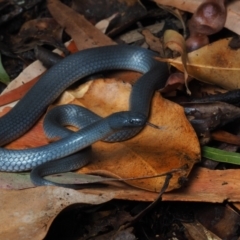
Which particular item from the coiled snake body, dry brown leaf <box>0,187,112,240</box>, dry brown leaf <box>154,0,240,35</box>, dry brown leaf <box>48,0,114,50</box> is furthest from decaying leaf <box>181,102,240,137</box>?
dry brown leaf <box>48,0,114,50</box>

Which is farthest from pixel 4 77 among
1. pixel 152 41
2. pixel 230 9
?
pixel 230 9

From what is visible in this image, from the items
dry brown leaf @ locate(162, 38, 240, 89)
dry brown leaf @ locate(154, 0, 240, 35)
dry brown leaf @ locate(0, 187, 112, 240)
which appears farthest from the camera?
dry brown leaf @ locate(154, 0, 240, 35)

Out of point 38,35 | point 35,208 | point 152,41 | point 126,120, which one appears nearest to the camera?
point 35,208

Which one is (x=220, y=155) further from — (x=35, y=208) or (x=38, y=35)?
(x=38, y=35)

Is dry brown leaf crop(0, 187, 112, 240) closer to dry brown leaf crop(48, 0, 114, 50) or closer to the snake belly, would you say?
the snake belly

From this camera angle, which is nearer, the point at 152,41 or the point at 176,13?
the point at 176,13

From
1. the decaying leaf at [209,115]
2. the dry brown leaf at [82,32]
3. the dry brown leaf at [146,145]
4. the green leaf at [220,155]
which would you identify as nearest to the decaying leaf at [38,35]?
the dry brown leaf at [82,32]
